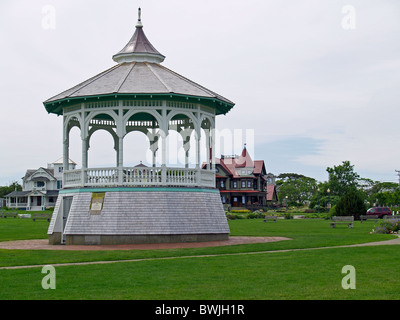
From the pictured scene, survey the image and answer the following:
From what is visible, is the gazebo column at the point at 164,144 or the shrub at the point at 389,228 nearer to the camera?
the gazebo column at the point at 164,144

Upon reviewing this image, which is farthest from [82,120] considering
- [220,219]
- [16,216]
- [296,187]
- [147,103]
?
[296,187]

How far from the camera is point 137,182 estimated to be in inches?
1099

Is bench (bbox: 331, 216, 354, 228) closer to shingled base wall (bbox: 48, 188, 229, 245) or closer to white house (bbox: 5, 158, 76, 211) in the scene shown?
shingled base wall (bbox: 48, 188, 229, 245)

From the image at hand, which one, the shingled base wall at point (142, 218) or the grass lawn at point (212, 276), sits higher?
the shingled base wall at point (142, 218)

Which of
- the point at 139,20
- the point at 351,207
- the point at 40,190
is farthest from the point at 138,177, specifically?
the point at 40,190

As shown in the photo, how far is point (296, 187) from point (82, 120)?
10383cm

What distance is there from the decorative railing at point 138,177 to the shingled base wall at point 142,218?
0.36 metres

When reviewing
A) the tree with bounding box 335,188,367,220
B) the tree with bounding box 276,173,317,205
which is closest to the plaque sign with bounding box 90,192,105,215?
the tree with bounding box 335,188,367,220

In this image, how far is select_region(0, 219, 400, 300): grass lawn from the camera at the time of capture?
13102 mm

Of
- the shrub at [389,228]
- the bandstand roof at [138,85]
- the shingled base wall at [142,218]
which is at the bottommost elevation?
the shrub at [389,228]

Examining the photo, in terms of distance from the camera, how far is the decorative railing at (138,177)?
Result: 91.9 ft

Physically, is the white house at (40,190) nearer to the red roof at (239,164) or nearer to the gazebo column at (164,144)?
the red roof at (239,164)

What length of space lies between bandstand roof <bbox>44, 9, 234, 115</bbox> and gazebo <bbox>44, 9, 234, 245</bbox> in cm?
5

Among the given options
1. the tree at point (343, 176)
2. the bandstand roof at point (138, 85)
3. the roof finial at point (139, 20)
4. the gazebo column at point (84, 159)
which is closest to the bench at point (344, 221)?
the bandstand roof at point (138, 85)
